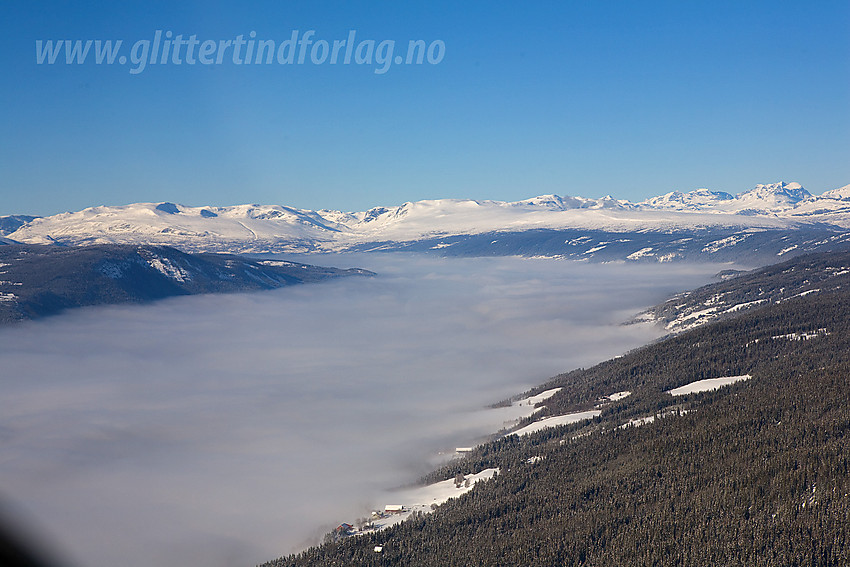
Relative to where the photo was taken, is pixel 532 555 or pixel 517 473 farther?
pixel 517 473

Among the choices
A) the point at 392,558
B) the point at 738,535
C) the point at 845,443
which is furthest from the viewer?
the point at 845,443

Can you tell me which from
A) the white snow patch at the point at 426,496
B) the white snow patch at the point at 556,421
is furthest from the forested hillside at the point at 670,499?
the white snow patch at the point at 556,421

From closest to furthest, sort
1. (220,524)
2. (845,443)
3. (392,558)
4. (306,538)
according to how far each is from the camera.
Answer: (392,558)
(845,443)
(306,538)
(220,524)

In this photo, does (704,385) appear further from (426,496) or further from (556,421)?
(426,496)

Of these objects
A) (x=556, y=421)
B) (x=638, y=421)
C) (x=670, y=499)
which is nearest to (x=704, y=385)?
(x=638, y=421)

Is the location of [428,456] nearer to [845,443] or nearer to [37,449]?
[845,443]

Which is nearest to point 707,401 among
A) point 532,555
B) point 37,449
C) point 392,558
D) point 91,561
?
point 532,555

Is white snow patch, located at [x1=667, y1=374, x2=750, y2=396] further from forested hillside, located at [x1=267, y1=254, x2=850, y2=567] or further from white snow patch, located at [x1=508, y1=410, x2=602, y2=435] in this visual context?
white snow patch, located at [x1=508, y1=410, x2=602, y2=435]
